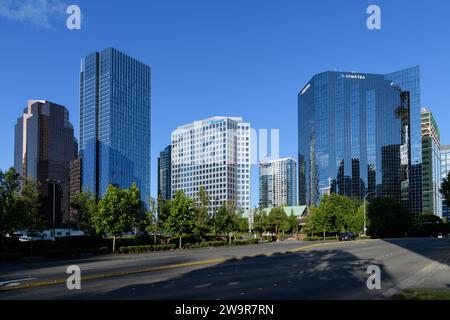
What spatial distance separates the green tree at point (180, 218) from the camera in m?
54.4

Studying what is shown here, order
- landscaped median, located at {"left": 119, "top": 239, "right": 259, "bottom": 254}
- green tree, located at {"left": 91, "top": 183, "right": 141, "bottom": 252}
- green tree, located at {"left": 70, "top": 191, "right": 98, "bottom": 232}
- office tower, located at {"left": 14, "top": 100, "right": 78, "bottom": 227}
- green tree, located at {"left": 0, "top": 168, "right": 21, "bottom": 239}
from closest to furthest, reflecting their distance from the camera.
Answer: green tree, located at {"left": 0, "top": 168, "right": 21, "bottom": 239} → landscaped median, located at {"left": 119, "top": 239, "right": 259, "bottom": 254} → green tree, located at {"left": 91, "top": 183, "right": 141, "bottom": 252} → green tree, located at {"left": 70, "top": 191, "right": 98, "bottom": 232} → office tower, located at {"left": 14, "top": 100, "right": 78, "bottom": 227}

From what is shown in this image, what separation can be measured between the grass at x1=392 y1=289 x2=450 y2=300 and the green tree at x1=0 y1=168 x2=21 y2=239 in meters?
36.6

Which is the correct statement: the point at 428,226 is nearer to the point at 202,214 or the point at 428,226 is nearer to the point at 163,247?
the point at 202,214

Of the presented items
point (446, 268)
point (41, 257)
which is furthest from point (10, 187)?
point (446, 268)

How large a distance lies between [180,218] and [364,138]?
479ft

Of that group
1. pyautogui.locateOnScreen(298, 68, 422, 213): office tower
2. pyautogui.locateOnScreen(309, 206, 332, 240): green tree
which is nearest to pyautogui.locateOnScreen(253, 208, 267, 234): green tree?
pyautogui.locateOnScreen(309, 206, 332, 240): green tree

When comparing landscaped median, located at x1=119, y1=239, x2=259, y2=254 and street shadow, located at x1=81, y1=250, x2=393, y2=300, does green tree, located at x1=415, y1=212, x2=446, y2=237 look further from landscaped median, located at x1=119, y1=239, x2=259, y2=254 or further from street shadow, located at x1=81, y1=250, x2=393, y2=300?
street shadow, located at x1=81, y1=250, x2=393, y2=300

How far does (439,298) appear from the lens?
13188mm

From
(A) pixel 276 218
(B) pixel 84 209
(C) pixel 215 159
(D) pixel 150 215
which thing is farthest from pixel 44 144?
Result: (D) pixel 150 215

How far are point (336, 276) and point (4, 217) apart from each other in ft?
108

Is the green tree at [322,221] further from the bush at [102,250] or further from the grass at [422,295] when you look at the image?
the grass at [422,295]

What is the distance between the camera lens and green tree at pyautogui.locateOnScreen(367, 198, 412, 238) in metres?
96.9

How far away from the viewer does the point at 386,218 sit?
97.9m
